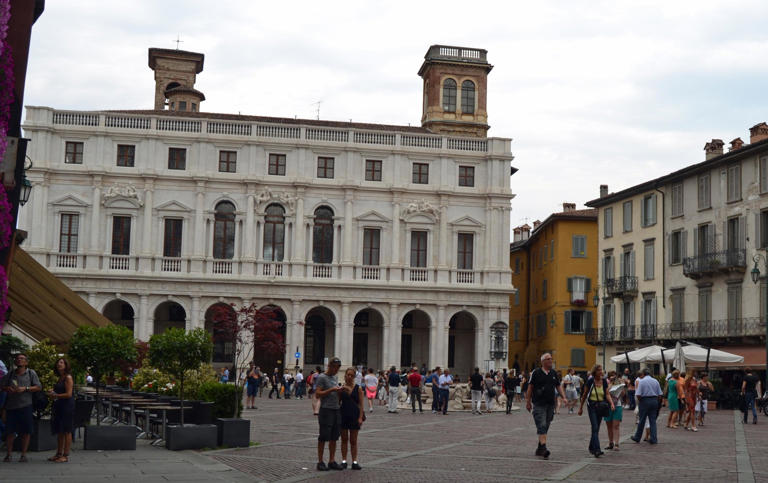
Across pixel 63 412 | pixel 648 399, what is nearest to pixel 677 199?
pixel 648 399

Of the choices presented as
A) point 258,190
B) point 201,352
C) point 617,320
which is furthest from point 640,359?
point 258,190

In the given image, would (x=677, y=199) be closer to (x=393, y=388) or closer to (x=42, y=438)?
(x=393, y=388)

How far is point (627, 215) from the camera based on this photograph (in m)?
56.2

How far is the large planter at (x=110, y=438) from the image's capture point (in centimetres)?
1742

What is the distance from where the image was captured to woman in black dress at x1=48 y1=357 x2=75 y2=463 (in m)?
15.7

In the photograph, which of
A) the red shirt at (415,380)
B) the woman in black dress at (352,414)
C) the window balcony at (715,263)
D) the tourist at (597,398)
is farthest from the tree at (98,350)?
the window balcony at (715,263)

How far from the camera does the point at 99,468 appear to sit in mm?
14938

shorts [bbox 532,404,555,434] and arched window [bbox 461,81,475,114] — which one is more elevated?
arched window [bbox 461,81,475,114]

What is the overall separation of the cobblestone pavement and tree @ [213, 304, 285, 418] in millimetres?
19034

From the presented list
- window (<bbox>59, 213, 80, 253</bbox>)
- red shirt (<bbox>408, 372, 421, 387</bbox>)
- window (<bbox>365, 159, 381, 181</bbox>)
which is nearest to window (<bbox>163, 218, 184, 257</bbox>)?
window (<bbox>59, 213, 80, 253</bbox>)

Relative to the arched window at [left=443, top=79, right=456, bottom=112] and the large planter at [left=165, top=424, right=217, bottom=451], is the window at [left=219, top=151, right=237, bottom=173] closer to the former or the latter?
the arched window at [left=443, top=79, right=456, bottom=112]

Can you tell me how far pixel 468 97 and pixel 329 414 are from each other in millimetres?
54600

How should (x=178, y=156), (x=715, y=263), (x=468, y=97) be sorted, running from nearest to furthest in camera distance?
1. (x=715, y=263)
2. (x=178, y=156)
3. (x=468, y=97)

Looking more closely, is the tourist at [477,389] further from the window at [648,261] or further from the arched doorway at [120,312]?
the arched doorway at [120,312]
